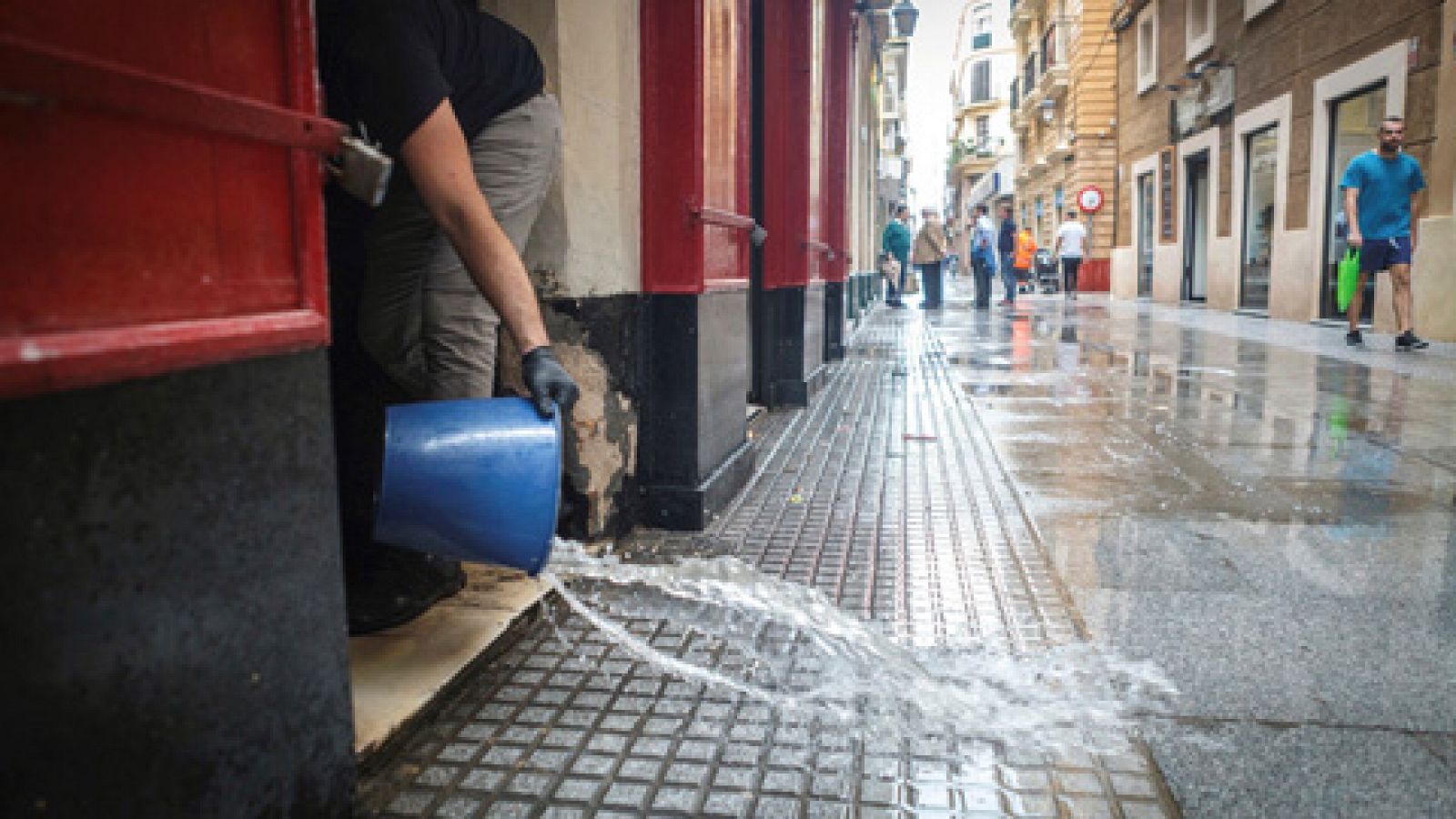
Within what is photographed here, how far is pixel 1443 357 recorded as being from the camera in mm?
8211

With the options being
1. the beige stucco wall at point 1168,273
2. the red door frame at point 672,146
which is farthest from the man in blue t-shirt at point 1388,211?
the beige stucco wall at point 1168,273

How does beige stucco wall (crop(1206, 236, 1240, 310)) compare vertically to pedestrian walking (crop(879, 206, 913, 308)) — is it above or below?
below

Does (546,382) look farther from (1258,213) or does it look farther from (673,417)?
(1258,213)

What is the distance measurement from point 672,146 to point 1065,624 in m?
2.04

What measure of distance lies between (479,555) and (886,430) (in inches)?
149

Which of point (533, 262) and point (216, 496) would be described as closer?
point (216, 496)

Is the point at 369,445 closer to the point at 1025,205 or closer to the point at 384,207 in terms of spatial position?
the point at 384,207

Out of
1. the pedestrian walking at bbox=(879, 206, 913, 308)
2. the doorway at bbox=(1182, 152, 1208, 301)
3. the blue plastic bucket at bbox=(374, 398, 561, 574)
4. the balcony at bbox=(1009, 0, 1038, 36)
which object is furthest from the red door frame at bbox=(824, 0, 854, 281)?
the balcony at bbox=(1009, 0, 1038, 36)

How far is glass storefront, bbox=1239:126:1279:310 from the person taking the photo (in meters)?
15.0

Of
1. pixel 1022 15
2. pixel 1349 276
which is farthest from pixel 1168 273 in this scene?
pixel 1022 15

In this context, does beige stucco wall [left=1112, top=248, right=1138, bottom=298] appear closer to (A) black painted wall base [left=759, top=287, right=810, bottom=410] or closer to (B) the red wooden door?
(A) black painted wall base [left=759, top=287, right=810, bottom=410]

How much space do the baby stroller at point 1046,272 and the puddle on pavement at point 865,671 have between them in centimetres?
2806

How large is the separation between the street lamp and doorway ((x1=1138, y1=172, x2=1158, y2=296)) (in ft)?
29.8

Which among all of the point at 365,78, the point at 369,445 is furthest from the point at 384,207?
the point at 369,445
